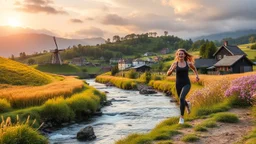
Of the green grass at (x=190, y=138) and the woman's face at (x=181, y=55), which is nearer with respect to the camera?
the green grass at (x=190, y=138)

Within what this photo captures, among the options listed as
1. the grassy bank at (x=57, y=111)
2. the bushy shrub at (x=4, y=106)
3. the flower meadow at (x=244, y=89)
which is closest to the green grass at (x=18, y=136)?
the grassy bank at (x=57, y=111)

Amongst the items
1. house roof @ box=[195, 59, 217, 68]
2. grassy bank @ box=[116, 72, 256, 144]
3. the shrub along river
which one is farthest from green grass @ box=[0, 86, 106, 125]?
house roof @ box=[195, 59, 217, 68]

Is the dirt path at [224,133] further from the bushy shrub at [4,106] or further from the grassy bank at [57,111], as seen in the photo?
the bushy shrub at [4,106]

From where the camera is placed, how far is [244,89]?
16078mm

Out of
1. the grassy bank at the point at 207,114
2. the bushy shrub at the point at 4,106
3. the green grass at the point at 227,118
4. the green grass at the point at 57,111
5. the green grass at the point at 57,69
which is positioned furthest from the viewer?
the green grass at the point at 57,69

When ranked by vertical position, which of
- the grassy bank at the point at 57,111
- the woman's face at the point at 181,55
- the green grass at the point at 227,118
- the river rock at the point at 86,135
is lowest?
the river rock at the point at 86,135

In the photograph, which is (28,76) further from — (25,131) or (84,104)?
(25,131)

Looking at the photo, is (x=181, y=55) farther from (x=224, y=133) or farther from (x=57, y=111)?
(x=57, y=111)

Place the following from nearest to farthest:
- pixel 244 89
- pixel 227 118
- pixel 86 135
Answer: pixel 227 118 < pixel 244 89 < pixel 86 135

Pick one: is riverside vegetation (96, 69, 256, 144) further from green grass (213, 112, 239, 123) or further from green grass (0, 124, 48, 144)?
green grass (0, 124, 48, 144)

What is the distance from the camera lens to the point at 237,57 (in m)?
70.4

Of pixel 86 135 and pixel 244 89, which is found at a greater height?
pixel 244 89

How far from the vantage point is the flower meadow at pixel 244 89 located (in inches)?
607

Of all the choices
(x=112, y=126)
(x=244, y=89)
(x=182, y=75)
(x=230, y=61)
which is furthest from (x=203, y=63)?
(x=182, y=75)
